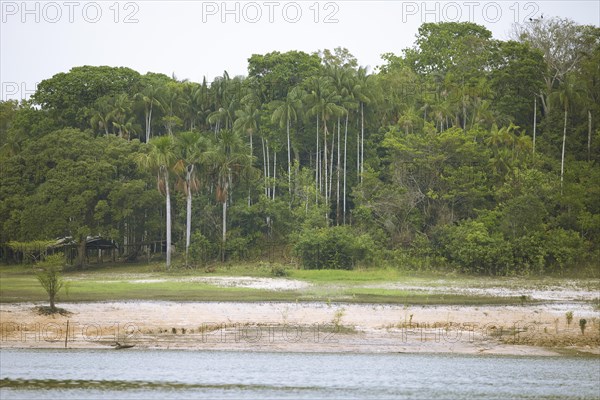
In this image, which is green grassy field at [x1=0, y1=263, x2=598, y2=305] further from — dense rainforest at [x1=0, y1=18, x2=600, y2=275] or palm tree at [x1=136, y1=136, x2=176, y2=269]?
palm tree at [x1=136, y1=136, x2=176, y2=269]

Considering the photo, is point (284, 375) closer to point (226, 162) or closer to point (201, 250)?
point (201, 250)

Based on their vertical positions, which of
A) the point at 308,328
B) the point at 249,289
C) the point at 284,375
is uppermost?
the point at 249,289

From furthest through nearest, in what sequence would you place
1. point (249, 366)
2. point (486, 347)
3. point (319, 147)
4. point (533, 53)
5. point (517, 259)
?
point (319, 147)
point (533, 53)
point (517, 259)
point (486, 347)
point (249, 366)

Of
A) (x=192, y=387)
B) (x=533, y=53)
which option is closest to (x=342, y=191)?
(x=533, y=53)

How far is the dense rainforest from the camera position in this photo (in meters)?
57.6

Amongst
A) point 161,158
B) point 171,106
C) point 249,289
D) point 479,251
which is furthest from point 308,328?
point 171,106

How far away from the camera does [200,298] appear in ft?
130

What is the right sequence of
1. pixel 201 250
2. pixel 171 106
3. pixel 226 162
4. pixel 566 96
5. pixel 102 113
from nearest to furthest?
pixel 566 96
pixel 226 162
pixel 201 250
pixel 102 113
pixel 171 106

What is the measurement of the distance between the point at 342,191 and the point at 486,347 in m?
43.7

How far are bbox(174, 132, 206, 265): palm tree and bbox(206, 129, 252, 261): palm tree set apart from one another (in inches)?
48.7

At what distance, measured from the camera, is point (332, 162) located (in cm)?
7231

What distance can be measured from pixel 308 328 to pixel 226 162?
32.0 metres

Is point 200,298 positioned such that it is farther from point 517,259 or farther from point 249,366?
point 517,259

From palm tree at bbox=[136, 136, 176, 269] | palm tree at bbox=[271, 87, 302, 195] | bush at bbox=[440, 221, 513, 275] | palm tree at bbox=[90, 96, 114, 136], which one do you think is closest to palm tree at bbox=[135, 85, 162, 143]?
palm tree at bbox=[90, 96, 114, 136]
